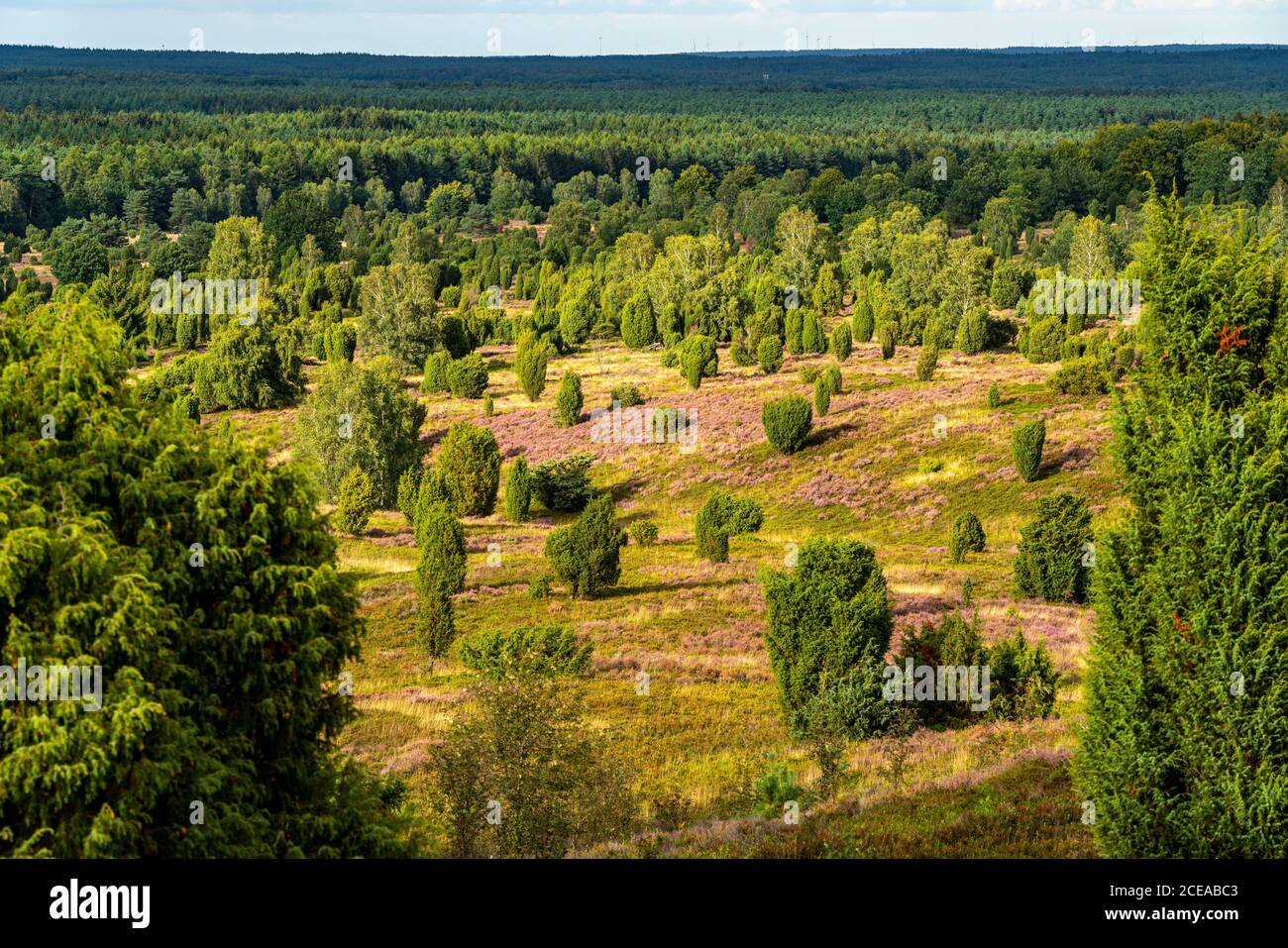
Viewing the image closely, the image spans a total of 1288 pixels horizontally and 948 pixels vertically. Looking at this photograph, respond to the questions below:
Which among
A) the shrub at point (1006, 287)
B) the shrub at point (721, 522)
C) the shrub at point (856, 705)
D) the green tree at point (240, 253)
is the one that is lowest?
the shrub at point (721, 522)

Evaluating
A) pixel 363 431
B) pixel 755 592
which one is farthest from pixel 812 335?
pixel 755 592

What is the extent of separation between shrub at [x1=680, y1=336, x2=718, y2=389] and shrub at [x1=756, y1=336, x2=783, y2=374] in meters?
3.86

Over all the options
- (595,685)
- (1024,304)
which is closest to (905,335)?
(1024,304)

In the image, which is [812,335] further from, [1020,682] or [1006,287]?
[1020,682]

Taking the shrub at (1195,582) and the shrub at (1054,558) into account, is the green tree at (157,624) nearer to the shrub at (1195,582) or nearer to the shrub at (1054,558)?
the shrub at (1195,582)

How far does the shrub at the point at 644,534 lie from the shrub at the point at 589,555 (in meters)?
11.0

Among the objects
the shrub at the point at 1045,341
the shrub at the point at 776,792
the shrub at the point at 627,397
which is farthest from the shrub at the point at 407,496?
the shrub at the point at 1045,341

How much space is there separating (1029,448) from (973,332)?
3525cm

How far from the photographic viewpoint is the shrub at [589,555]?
45.5 m

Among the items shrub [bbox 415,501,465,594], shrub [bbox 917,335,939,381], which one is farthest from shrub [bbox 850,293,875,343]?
shrub [bbox 415,501,465,594]

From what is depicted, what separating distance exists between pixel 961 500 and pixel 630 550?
1604cm

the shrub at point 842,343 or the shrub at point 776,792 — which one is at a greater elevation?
the shrub at point 842,343

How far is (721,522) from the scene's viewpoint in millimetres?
55375
